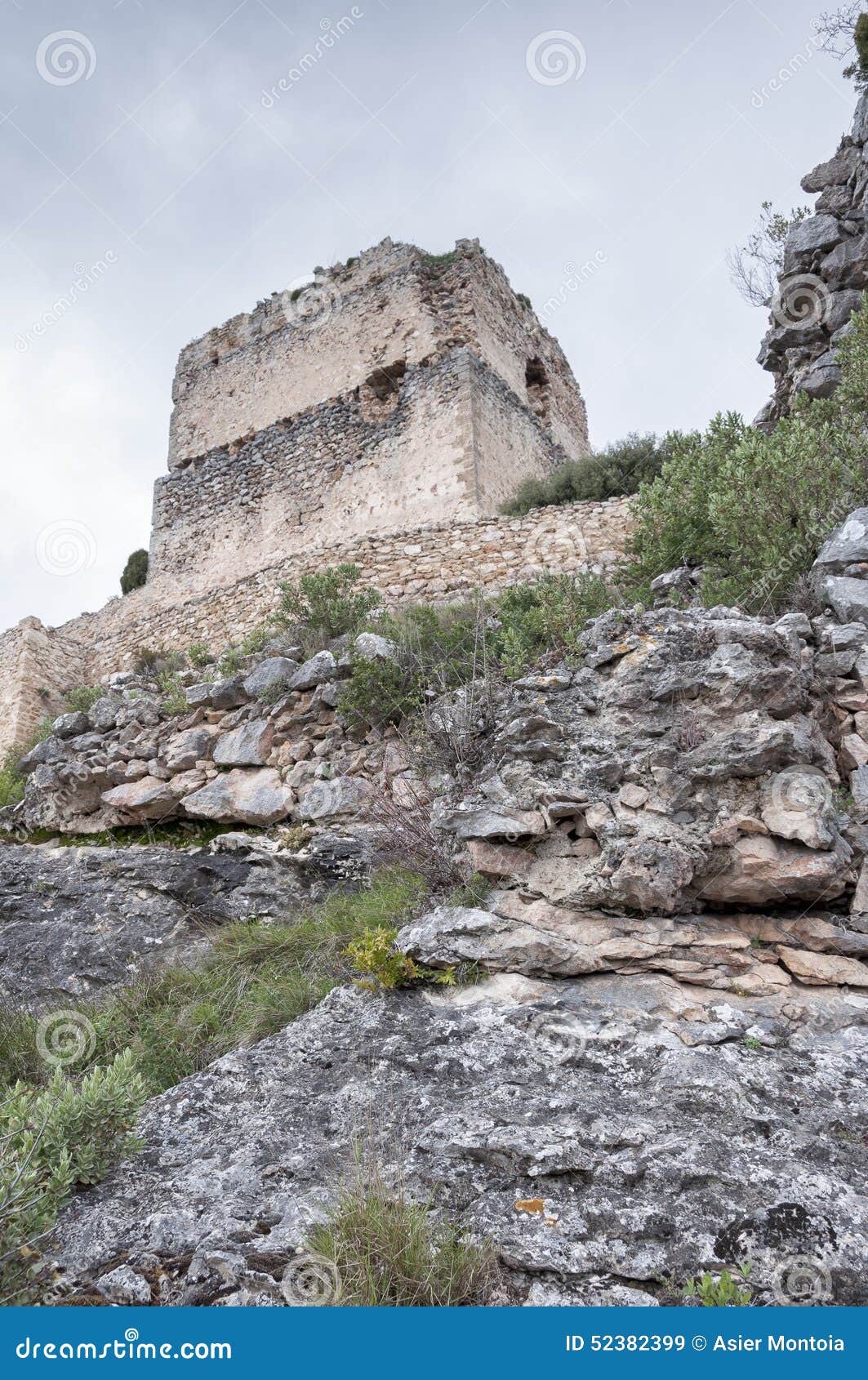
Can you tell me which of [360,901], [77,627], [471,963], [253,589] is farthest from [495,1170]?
[77,627]

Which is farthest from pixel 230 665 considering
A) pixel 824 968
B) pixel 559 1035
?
pixel 824 968

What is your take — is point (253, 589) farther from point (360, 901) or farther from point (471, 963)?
point (471, 963)

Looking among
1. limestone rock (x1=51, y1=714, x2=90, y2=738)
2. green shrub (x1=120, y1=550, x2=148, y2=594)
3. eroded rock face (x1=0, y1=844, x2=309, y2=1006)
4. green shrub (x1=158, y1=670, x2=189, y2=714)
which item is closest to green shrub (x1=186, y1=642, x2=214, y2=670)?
green shrub (x1=158, y1=670, x2=189, y2=714)

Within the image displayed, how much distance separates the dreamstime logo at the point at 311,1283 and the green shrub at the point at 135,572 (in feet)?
67.3

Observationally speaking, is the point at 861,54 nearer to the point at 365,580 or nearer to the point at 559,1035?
the point at 365,580

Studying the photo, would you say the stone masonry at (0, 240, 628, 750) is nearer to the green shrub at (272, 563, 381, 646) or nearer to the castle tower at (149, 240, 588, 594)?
the castle tower at (149, 240, 588, 594)

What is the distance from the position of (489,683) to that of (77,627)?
11.9 meters

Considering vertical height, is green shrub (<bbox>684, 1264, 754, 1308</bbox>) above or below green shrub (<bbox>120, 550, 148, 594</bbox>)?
below

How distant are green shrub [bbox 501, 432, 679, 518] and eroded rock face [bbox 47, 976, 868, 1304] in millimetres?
9200

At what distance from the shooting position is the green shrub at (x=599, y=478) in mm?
11805

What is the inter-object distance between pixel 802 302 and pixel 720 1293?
10127mm

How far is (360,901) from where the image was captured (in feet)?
16.3

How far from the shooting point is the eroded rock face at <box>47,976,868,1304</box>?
2312 millimetres

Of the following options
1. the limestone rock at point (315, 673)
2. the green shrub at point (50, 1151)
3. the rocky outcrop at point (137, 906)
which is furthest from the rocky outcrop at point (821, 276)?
the green shrub at point (50, 1151)
